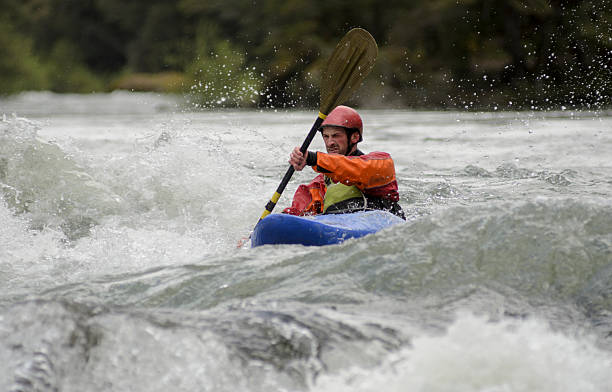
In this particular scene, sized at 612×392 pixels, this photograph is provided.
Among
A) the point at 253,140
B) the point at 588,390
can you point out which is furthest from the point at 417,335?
the point at 253,140

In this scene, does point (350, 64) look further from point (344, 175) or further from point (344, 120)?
point (344, 175)

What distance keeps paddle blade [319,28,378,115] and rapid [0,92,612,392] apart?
1231mm

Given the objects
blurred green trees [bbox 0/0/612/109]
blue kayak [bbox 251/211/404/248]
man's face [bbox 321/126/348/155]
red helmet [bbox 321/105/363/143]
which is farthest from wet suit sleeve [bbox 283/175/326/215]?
blurred green trees [bbox 0/0/612/109]

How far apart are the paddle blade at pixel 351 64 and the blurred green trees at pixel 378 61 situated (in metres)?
14.6

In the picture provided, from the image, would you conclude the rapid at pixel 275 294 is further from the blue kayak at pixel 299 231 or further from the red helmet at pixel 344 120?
the red helmet at pixel 344 120

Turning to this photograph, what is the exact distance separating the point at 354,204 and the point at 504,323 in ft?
6.14

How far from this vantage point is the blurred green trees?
21109 mm

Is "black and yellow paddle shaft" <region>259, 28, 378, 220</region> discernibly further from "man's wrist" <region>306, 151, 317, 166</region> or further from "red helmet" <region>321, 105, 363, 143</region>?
"man's wrist" <region>306, 151, 317, 166</region>

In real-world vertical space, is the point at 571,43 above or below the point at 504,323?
above

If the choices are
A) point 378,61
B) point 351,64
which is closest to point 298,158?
point 351,64

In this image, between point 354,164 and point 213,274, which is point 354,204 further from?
point 213,274

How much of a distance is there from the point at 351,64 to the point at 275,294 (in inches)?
93.3

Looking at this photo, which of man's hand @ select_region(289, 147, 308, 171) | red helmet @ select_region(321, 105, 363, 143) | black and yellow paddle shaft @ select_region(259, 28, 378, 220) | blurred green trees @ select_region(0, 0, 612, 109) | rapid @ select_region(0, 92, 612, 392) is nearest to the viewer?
rapid @ select_region(0, 92, 612, 392)

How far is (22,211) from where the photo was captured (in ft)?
16.9
